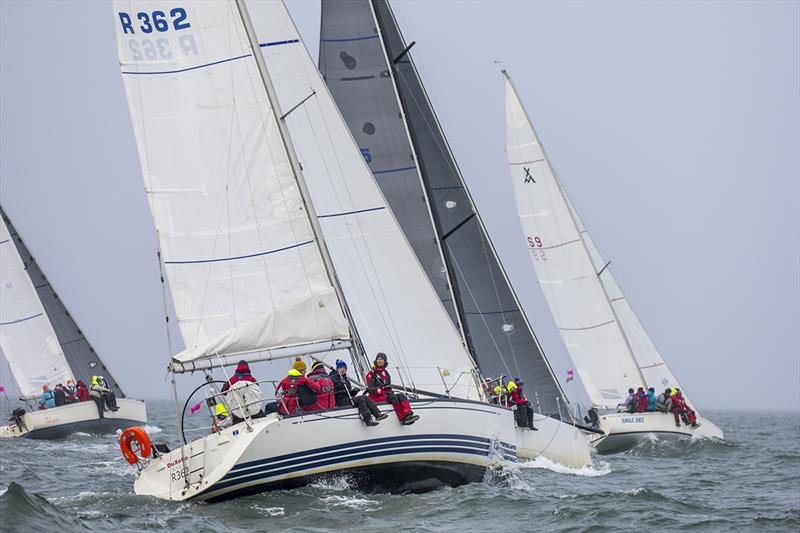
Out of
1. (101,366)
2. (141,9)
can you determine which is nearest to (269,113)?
(141,9)

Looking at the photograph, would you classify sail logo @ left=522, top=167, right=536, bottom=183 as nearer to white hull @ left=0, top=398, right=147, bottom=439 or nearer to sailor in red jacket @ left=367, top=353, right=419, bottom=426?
white hull @ left=0, top=398, right=147, bottom=439

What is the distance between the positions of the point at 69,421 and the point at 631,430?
46.7 ft

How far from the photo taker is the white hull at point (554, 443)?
800 inches

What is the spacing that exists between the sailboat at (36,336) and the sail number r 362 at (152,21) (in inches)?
752

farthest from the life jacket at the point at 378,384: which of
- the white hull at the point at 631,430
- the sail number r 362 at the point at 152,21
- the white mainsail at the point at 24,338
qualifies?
the white mainsail at the point at 24,338

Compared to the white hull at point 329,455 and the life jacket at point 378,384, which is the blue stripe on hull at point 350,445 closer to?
the white hull at point 329,455

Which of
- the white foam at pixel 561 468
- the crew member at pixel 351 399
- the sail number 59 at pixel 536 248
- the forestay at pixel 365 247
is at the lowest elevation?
the white foam at pixel 561 468

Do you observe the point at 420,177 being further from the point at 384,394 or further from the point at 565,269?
the point at 565,269

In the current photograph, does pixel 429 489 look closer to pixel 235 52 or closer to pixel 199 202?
pixel 199 202

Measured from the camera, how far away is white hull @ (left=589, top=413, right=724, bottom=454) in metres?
28.2

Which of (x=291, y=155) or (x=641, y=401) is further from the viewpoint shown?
(x=641, y=401)

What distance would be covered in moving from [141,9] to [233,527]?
7016 millimetres

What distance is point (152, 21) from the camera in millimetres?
15570

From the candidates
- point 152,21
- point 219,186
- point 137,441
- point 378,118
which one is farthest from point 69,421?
point 152,21
